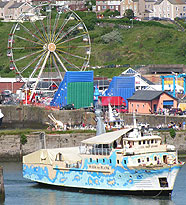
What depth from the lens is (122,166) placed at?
65562 millimetres

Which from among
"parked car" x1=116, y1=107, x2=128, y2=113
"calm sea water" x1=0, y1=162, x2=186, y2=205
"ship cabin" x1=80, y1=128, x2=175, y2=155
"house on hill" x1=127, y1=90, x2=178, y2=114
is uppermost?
"house on hill" x1=127, y1=90, x2=178, y2=114

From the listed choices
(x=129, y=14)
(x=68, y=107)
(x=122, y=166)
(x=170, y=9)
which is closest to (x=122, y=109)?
(x=68, y=107)

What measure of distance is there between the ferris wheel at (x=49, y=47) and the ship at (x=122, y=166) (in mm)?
49400

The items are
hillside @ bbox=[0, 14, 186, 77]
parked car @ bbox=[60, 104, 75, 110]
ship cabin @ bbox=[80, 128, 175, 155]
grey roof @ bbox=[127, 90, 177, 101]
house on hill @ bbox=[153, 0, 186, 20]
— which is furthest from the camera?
house on hill @ bbox=[153, 0, 186, 20]

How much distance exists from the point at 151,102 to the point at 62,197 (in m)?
41.1

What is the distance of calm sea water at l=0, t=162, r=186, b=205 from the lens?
6464 centimetres

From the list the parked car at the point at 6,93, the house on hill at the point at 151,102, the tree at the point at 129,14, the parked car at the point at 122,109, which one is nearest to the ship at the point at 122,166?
the house on hill at the point at 151,102

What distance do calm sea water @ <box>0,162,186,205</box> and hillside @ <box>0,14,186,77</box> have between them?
80.1m

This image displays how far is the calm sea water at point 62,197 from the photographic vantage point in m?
64.6

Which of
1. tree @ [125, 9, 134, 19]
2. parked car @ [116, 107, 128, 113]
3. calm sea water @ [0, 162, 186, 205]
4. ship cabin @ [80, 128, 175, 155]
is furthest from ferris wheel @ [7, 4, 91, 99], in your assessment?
ship cabin @ [80, 128, 175, 155]

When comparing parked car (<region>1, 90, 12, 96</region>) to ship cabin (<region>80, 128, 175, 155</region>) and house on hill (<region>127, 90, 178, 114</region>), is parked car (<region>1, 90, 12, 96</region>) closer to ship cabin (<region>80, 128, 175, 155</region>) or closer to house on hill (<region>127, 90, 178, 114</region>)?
house on hill (<region>127, 90, 178, 114</region>)

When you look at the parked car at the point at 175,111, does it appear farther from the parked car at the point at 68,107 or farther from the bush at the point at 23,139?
the bush at the point at 23,139

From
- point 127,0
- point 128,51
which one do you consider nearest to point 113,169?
point 128,51

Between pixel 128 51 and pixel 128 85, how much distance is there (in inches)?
2045
